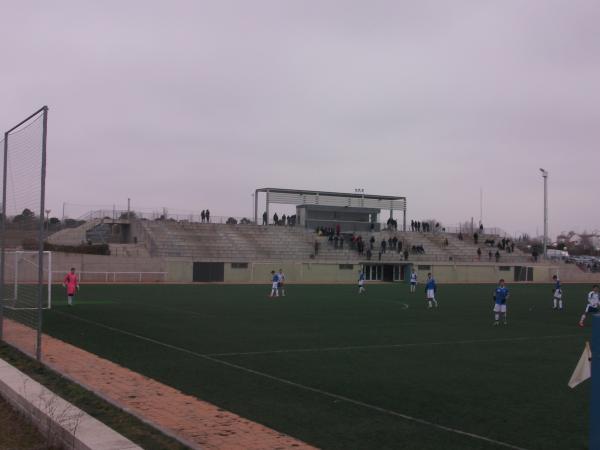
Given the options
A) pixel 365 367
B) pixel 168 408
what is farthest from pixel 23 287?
pixel 168 408

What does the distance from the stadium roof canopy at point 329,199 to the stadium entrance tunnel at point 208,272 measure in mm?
14406

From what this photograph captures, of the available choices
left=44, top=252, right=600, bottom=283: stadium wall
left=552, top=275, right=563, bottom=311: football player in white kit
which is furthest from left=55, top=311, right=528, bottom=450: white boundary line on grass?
left=44, top=252, right=600, bottom=283: stadium wall

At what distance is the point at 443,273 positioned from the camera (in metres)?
63.5

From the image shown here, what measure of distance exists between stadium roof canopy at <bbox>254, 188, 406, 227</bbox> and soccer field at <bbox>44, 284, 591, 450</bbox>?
43.6 m

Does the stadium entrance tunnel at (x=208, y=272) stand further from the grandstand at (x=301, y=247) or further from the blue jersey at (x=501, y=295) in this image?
the blue jersey at (x=501, y=295)

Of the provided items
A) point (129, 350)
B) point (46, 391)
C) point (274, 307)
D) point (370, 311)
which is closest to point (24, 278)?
point (274, 307)

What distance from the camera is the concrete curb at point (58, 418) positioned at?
261 inches

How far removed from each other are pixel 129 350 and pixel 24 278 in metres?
28.9

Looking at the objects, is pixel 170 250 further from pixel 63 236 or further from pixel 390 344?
pixel 390 344

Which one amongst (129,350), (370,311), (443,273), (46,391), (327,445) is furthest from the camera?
(443,273)

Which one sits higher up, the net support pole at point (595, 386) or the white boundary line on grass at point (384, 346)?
the net support pole at point (595, 386)

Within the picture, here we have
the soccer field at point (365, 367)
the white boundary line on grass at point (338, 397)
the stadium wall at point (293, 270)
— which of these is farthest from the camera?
the stadium wall at point (293, 270)

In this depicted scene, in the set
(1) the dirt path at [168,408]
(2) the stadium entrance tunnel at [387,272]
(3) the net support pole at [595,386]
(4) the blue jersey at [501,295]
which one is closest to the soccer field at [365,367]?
(1) the dirt path at [168,408]

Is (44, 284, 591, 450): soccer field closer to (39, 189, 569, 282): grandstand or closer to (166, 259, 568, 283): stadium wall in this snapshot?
(166, 259, 568, 283): stadium wall
